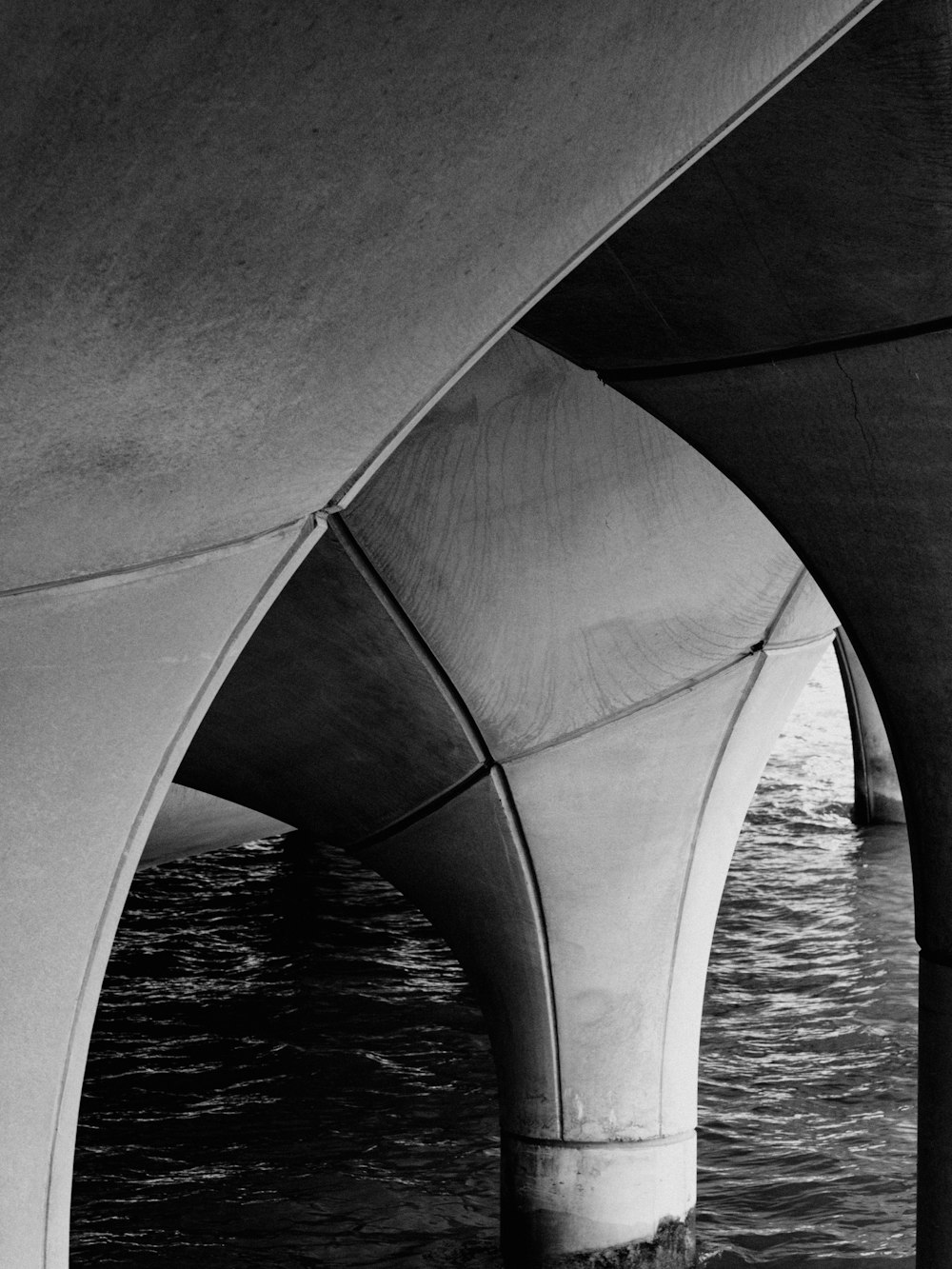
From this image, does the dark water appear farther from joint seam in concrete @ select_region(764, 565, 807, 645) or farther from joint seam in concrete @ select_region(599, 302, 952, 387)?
joint seam in concrete @ select_region(599, 302, 952, 387)

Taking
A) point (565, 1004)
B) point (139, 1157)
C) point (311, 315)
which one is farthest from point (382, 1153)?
point (311, 315)

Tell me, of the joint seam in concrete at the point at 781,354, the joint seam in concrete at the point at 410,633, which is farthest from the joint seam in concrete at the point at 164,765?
the joint seam in concrete at the point at 410,633

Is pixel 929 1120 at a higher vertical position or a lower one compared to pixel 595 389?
lower

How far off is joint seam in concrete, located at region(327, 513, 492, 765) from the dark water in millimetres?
3037

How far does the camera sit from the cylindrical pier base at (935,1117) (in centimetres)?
502

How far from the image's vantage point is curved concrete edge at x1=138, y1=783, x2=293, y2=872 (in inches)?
550

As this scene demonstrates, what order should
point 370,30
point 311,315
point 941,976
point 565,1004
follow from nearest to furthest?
1. point 370,30
2. point 311,315
3. point 941,976
4. point 565,1004

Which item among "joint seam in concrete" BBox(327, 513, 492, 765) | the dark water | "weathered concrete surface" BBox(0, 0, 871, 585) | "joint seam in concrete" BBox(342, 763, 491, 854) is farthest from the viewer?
the dark water

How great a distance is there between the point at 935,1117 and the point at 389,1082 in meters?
6.32

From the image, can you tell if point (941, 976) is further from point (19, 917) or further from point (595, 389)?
point (19, 917)

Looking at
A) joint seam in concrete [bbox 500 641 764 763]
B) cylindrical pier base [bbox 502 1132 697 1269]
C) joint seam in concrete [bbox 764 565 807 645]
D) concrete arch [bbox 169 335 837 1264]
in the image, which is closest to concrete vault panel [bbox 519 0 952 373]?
concrete arch [bbox 169 335 837 1264]

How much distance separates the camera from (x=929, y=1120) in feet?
16.9

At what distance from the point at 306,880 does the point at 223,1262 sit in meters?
8.26

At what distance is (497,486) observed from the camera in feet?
22.1
